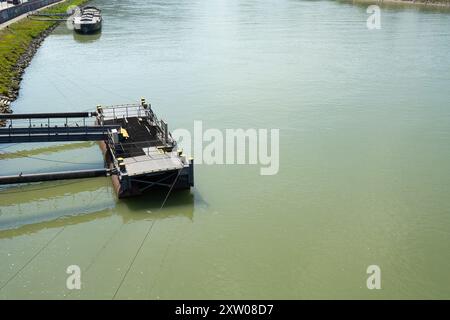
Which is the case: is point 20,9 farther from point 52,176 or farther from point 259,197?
point 259,197

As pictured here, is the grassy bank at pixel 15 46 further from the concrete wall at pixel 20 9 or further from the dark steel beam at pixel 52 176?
the dark steel beam at pixel 52 176

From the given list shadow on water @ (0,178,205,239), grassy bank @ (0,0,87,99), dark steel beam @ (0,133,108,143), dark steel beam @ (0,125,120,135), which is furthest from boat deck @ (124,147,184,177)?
grassy bank @ (0,0,87,99)

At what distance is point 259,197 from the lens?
22.9 metres

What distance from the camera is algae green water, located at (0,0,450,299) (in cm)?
1744

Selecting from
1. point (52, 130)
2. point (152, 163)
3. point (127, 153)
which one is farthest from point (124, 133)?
point (52, 130)

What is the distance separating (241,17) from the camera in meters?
86.8

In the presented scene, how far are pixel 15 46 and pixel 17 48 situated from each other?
0.53 m

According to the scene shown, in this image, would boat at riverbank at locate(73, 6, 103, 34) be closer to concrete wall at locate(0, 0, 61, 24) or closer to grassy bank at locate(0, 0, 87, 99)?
grassy bank at locate(0, 0, 87, 99)

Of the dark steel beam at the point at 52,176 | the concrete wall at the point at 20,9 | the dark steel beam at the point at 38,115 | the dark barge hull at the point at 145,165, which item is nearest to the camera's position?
the dark barge hull at the point at 145,165

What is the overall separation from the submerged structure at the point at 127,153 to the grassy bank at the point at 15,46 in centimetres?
1559

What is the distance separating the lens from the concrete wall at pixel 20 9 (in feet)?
216

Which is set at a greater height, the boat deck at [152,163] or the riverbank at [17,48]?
the riverbank at [17,48]

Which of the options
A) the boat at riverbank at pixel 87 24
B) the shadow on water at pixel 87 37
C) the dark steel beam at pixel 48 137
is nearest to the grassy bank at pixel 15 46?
the shadow on water at pixel 87 37
